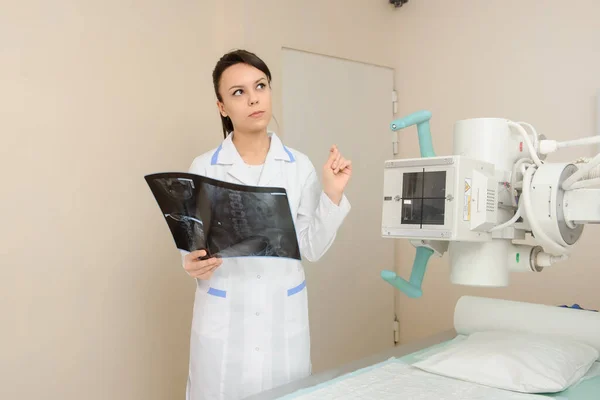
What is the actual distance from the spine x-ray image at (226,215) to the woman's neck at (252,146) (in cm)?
32

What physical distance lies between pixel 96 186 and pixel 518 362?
1.46m

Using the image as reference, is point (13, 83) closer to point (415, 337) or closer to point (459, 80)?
point (459, 80)

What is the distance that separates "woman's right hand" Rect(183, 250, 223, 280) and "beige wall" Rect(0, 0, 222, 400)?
2.43ft

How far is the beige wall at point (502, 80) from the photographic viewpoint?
2312 mm

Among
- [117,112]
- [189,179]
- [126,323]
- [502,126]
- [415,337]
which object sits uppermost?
[117,112]

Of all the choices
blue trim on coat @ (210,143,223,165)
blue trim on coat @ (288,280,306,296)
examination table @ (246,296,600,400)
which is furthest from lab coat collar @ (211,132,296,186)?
examination table @ (246,296,600,400)

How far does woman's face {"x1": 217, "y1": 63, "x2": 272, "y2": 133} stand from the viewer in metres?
1.51

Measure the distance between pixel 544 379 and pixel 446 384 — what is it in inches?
8.7

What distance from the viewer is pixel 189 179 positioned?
4.09ft

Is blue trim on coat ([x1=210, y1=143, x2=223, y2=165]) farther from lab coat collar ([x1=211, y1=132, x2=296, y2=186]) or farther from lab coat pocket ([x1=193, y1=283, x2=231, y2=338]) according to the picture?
lab coat pocket ([x1=193, y1=283, x2=231, y2=338])

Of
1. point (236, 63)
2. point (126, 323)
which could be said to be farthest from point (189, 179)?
point (126, 323)

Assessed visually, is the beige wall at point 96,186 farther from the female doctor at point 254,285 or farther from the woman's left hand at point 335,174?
the woman's left hand at point 335,174

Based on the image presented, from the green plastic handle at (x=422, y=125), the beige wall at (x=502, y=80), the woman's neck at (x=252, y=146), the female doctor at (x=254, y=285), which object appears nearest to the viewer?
the green plastic handle at (x=422, y=125)

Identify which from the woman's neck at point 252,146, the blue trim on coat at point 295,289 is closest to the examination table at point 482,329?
the blue trim on coat at point 295,289
